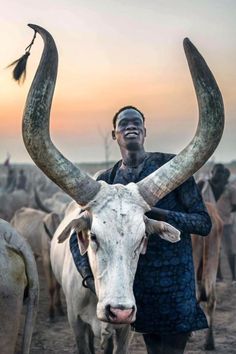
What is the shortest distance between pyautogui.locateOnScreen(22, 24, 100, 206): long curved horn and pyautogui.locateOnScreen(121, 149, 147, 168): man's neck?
0.54 meters

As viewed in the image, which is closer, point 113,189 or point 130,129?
point 113,189

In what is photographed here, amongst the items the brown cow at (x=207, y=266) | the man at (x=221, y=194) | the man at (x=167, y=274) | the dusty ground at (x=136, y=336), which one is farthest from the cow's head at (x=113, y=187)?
the man at (x=221, y=194)

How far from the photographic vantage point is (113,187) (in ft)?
10.4

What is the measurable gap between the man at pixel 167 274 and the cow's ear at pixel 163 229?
25cm

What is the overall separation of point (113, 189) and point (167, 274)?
0.73 meters

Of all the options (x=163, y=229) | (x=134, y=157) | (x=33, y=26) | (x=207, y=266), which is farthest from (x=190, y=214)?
(x=207, y=266)

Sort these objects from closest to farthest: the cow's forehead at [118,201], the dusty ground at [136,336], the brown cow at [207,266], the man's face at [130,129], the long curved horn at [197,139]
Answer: the cow's forehead at [118,201]
the long curved horn at [197,139]
the man's face at [130,129]
the dusty ground at [136,336]
the brown cow at [207,266]

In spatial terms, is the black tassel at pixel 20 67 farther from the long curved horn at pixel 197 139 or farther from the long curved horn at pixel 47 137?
the long curved horn at pixel 197 139

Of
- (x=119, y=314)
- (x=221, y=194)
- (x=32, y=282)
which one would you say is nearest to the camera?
(x=119, y=314)

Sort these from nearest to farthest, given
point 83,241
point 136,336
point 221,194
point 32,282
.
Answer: point 83,241 < point 32,282 < point 136,336 < point 221,194

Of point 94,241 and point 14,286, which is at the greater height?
point 94,241

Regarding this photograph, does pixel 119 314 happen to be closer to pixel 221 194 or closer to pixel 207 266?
pixel 207 266

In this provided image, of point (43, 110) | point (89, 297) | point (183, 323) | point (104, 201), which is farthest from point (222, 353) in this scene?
point (43, 110)

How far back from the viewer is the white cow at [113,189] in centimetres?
289
